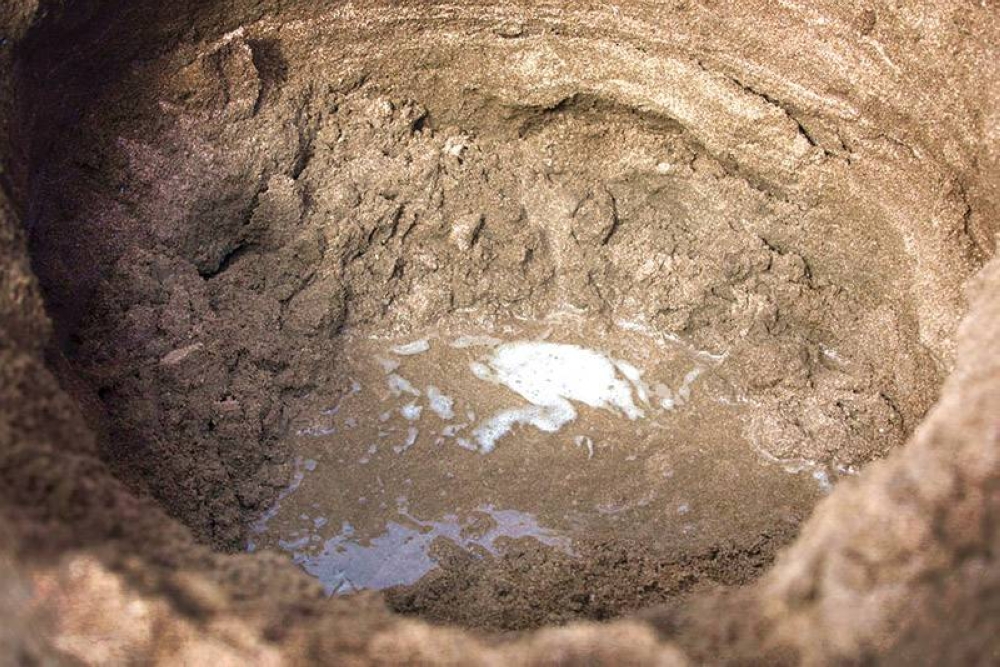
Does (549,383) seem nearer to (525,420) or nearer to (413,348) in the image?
(525,420)

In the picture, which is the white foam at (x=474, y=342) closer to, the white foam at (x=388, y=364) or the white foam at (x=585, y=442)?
the white foam at (x=388, y=364)

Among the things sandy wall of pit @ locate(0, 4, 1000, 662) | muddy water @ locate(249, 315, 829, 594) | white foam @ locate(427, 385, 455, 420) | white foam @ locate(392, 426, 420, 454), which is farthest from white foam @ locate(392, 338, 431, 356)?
sandy wall of pit @ locate(0, 4, 1000, 662)

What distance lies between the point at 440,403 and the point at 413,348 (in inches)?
9.4

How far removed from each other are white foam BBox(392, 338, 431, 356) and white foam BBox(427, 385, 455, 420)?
0.15 metres

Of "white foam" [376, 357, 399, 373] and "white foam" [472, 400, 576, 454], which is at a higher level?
"white foam" [376, 357, 399, 373]

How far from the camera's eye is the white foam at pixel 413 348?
10.4ft

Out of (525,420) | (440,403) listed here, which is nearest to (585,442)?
(525,420)

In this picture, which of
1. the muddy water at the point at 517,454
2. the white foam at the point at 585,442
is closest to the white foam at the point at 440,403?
the muddy water at the point at 517,454

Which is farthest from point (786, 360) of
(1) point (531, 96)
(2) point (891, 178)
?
(1) point (531, 96)

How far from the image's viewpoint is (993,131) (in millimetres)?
2641

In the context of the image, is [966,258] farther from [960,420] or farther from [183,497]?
[183,497]

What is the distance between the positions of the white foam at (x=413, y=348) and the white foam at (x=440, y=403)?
6.0 inches

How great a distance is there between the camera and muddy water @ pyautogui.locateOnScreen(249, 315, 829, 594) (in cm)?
271

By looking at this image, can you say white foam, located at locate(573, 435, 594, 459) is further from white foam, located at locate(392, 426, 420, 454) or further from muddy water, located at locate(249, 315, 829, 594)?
white foam, located at locate(392, 426, 420, 454)
